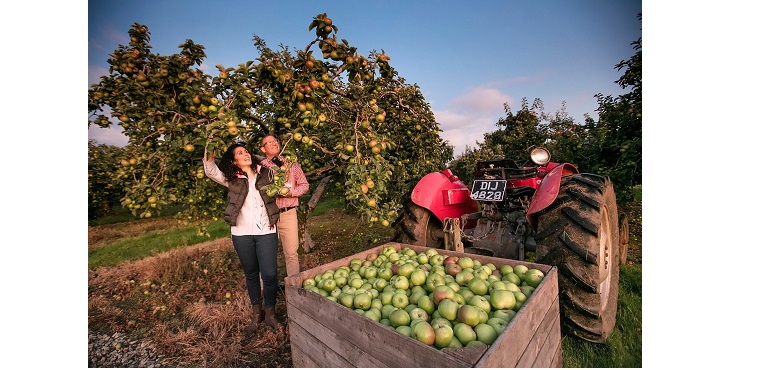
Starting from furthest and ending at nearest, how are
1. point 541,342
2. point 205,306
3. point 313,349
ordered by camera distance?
1. point 205,306
2. point 313,349
3. point 541,342

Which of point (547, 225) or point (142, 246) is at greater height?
point (547, 225)

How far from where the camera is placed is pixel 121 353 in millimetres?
3277

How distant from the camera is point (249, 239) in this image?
3152 mm

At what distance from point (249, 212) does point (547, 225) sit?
2962mm

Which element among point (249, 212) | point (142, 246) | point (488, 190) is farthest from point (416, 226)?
point (142, 246)

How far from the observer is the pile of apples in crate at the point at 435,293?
1.71 meters

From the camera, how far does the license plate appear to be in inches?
130

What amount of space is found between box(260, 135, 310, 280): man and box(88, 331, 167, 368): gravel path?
1630mm

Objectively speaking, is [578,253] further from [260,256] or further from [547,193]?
[260,256]

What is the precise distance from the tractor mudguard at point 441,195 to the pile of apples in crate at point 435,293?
961 millimetres

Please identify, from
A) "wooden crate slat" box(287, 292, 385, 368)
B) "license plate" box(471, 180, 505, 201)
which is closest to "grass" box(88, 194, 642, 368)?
"wooden crate slat" box(287, 292, 385, 368)

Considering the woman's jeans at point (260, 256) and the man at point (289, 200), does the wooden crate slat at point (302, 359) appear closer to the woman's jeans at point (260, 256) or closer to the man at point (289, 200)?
the woman's jeans at point (260, 256)

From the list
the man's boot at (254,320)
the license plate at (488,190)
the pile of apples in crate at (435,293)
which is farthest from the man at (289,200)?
the license plate at (488,190)

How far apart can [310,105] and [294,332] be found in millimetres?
1969
